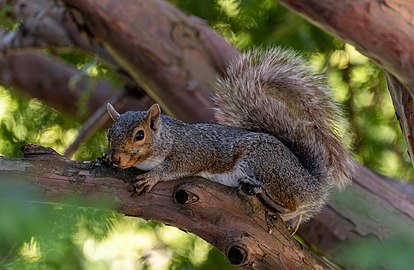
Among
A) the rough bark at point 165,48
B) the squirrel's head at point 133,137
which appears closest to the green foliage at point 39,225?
the squirrel's head at point 133,137

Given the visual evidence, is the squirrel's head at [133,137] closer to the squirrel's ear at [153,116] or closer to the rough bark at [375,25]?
the squirrel's ear at [153,116]

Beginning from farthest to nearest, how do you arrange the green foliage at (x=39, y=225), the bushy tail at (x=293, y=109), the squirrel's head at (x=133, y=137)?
the bushy tail at (x=293, y=109) < the squirrel's head at (x=133, y=137) < the green foliage at (x=39, y=225)

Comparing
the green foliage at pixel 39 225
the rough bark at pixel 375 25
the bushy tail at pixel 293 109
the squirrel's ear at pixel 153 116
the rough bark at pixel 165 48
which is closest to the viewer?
the green foliage at pixel 39 225

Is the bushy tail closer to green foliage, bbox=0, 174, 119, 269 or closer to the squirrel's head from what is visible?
the squirrel's head

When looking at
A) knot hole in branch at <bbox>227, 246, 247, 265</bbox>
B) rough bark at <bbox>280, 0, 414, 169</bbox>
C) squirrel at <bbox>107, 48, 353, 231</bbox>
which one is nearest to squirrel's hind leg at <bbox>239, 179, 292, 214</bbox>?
squirrel at <bbox>107, 48, 353, 231</bbox>

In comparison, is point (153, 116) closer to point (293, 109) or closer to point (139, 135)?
point (139, 135)

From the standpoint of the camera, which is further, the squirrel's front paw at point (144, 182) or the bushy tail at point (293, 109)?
the bushy tail at point (293, 109)

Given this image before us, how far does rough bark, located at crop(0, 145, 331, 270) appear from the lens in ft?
4.03

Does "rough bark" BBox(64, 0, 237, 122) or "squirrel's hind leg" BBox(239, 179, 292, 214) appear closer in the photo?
"squirrel's hind leg" BBox(239, 179, 292, 214)

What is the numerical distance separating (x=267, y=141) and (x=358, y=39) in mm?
339

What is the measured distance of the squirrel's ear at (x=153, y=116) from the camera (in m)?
1.47

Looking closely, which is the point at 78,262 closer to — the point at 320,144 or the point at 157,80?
the point at 320,144

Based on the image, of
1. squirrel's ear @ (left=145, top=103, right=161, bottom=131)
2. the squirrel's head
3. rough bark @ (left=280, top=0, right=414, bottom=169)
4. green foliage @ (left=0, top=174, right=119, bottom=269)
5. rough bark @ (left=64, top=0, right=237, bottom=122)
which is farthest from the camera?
rough bark @ (left=64, top=0, right=237, bottom=122)

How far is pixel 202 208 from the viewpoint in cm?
128
